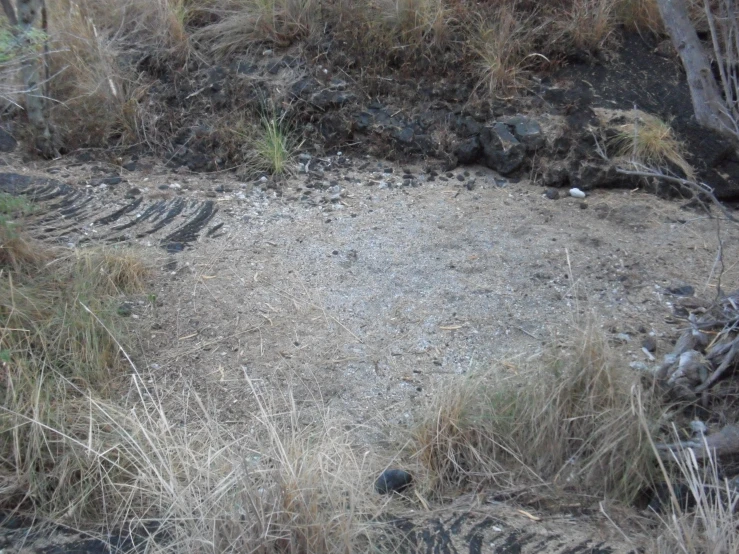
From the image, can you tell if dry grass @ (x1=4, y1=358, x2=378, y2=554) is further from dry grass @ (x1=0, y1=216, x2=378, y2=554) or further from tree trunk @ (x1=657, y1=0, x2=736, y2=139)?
tree trunk @ (x1=657, y1=0, x2=736, y2=139)

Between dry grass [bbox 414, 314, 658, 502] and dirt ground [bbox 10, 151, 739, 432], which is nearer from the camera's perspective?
dry grass [bbox 414, 314, 658, 502]

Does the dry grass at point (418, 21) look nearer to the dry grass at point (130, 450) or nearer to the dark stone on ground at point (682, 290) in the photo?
the dark stone on ground at point (682, 290)

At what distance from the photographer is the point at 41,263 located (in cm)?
420

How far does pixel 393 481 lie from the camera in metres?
3.11

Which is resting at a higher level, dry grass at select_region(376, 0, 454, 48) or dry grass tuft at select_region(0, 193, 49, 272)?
dry grass at select_region(376, 0, 454, 48)

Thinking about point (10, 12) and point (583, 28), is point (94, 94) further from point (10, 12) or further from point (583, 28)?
point (583, 28)

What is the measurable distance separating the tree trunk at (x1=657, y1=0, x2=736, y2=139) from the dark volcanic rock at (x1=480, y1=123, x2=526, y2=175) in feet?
6.18

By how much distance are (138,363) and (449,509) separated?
168cm

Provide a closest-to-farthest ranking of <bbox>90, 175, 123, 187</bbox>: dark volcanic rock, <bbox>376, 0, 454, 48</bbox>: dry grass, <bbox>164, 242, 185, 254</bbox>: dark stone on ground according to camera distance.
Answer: <bbox>164, 242, 185, 254</bbox>: dark stone on ground → <bbox>90, 175, 123, 187</bbox>: dark volcanic rock → <bbox>376, 0, 454, 48</bbox>: dry grass

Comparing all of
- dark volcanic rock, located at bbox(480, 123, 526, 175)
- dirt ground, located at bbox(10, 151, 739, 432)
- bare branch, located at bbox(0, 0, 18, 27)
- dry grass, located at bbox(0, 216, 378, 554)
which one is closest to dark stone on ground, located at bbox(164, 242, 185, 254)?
dirt ground, located at bbox(10, 151, 739, 432)

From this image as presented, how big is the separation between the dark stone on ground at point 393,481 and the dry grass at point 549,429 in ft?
0.28

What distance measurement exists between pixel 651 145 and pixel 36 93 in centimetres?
399

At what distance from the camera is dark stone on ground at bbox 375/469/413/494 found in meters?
3.09

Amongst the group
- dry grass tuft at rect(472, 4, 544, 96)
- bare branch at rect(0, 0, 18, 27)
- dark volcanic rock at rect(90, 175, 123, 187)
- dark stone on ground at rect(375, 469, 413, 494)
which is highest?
bare branch at rect(0, 0, 18, 27)
